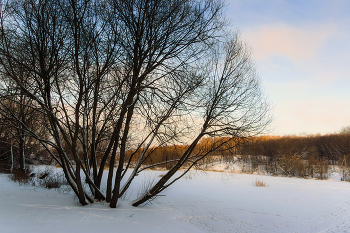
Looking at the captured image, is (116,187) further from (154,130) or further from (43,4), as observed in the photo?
(43,4)

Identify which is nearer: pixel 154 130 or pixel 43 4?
pixel 43 4

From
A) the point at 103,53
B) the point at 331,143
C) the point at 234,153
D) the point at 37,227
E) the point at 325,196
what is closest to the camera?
the point at 37,227

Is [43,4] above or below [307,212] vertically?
above

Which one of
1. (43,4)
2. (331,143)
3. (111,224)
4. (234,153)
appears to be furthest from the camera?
(331,143)

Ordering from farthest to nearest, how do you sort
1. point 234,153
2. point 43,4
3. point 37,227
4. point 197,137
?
point 234,153 → point 197,137 → point 43,4 → point 37,227

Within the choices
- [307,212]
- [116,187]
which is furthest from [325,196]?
[116,187]

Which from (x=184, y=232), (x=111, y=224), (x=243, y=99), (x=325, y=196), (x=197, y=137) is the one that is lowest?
(x=325, y=196)

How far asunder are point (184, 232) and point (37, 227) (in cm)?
245

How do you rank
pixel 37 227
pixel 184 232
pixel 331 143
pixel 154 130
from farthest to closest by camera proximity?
pixel 331 143 < pixel 154 130 < pixel 184 232 < pixel 37 227

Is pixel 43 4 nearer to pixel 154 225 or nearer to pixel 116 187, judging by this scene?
pixel 116 187

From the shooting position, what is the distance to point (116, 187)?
5.12m

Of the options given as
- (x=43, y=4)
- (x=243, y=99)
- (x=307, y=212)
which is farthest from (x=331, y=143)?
(x=43, y=4)

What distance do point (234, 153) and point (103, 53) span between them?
462 centimetres

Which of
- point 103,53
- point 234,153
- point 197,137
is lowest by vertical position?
point 234,153
